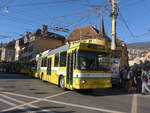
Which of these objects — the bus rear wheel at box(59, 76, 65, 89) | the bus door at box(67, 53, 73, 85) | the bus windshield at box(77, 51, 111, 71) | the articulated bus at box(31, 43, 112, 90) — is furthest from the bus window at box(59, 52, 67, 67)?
the bus windshield at box(77, 51, 111, 71)

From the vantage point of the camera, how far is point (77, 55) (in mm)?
11367

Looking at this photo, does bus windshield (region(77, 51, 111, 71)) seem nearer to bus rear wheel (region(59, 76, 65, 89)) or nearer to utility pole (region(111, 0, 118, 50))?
bus rear wheel (region(59, 76, 65, 89))

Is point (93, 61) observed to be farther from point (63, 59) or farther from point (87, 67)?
point (63, 59)

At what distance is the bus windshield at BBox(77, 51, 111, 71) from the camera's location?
37.3 feet

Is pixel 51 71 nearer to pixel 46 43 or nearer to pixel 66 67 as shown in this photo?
pixel 66 67

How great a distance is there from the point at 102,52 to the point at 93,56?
69 centimetres

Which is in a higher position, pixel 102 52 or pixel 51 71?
pixel 102 52

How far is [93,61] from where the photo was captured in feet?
37.9

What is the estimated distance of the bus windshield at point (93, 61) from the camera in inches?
447

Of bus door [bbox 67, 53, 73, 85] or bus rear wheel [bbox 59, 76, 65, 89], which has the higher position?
bus door [bbox 67, 53, 73, 85]

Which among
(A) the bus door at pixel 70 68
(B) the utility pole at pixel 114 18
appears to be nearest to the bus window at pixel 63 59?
(A) the bus door at pixel 70 68

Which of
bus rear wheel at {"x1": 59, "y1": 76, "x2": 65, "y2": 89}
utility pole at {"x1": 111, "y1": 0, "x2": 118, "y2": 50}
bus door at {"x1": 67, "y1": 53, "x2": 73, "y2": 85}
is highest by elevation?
utility pole at {"x1": 111, "y1": 0, "x2": 118, "y2": 50}

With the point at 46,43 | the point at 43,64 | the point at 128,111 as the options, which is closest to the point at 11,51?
the point at 46,43

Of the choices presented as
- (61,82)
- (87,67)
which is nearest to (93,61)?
(87,67)
